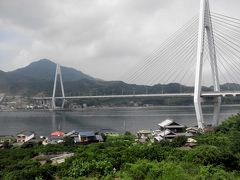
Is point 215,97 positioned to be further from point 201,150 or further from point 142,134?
point 201,150

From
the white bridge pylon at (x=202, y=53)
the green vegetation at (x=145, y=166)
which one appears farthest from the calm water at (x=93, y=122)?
the green vegetation at (x=145, y=166)

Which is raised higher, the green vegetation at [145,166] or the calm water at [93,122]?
the green vegetation at [145,166]

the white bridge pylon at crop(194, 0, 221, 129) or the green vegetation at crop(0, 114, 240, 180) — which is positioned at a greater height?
the white bridge pylon at crop(194, 0, 221, 129)

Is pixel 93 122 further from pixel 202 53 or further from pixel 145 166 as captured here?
pixel 145 166

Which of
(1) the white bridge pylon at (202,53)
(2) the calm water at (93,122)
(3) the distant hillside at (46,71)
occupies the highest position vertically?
(3) the distant hillside at (46,71)

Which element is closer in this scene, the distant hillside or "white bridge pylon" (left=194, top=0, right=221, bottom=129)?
"white bridge pylon" (left=194, top=0, right=221, bottom=129)

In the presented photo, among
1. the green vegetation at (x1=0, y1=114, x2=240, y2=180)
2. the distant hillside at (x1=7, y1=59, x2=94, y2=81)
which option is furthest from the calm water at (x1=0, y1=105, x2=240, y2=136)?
the distant hillside at (x1=7, y1=59, x2=94, y2=81)

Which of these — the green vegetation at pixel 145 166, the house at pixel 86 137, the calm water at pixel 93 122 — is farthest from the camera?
the calm water at pixel 93 122

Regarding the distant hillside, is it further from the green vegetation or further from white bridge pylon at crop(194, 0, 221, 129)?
Result: the green vegetation

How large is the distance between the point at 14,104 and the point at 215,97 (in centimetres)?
5647

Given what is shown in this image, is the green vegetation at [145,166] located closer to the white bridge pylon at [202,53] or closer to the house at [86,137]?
the house at [86,137]

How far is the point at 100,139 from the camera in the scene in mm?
17938

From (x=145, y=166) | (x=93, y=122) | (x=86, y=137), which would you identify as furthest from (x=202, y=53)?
(x=93, y=122)

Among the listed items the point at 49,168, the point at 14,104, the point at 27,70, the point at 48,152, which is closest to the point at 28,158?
the point at 48,152
